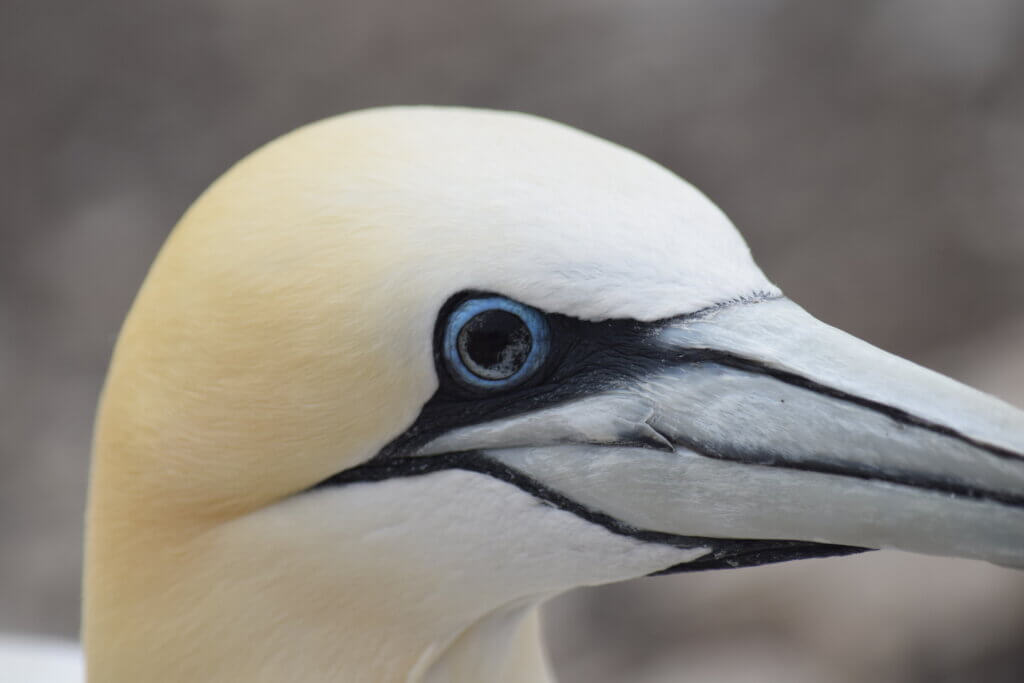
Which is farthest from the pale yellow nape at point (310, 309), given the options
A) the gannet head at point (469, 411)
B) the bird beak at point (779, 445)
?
the bird beak at point (779, 445)

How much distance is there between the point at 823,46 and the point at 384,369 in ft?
26.4

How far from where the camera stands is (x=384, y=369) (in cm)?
204

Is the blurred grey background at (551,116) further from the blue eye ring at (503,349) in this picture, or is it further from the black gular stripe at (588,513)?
the blue eye ring at (503,349)

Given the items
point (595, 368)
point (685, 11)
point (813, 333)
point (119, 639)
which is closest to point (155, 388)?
point (119, 639)

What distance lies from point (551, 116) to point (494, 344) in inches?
285

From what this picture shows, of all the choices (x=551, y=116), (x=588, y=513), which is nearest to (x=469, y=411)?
(x=588, y=513)

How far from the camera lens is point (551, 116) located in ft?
29.8

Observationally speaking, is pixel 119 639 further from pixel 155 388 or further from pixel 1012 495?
pixel 1012 495

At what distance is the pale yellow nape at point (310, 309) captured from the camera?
79.0 inches

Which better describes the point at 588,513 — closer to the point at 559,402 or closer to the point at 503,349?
the point at 559,402

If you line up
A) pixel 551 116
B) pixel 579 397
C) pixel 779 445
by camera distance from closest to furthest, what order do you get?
pixel 779 445
pixel 579 397
pixel 551 116

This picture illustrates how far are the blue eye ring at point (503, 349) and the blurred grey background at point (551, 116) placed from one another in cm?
412

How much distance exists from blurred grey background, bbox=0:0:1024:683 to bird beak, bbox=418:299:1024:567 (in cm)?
408

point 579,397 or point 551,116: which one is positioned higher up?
point 551,116
